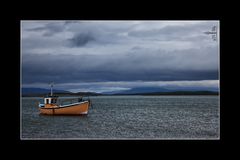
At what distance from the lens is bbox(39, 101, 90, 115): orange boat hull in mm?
18203

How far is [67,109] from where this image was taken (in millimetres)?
19016

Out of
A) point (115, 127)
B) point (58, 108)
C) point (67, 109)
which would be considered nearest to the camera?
point (115, 127)

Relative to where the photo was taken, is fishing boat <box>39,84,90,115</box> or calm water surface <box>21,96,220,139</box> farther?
fishing boat <box>39,84,90,115</box>

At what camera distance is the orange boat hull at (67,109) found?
59.7 ft

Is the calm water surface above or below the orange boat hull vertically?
below

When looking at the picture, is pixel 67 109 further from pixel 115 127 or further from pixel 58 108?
pixel 115 127

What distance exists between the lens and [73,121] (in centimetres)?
1791

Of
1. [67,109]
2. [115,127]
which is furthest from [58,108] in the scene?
[115,127]

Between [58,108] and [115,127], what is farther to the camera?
[58,108]

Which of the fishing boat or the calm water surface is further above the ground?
the fishing boat
